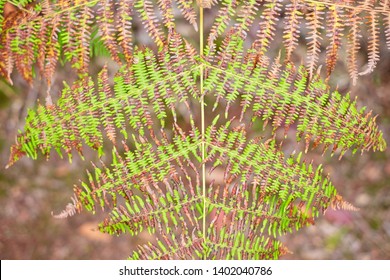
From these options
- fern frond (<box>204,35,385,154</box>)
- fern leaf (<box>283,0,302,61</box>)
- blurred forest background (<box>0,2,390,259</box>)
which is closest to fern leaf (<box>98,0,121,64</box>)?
fern frond (<box>204,35,385,154</box>)

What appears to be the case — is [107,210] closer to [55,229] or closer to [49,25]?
[55,229]

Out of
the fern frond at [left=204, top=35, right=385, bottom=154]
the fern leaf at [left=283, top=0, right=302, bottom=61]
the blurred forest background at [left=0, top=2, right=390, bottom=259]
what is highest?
the fern leaf at [left=283, top=0, right=302, bottom=61]

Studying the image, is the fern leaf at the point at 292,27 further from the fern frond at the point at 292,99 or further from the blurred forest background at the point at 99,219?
the blurred forest background at the point at 99,219

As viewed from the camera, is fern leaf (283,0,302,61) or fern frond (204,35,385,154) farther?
fern frond (204,35,385,154)

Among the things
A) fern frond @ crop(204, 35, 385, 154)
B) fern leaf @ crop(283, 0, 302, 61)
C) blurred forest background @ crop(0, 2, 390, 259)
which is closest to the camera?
fern leaf @ crop(283, 0, 302, 61)

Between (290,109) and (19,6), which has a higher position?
(19,6)

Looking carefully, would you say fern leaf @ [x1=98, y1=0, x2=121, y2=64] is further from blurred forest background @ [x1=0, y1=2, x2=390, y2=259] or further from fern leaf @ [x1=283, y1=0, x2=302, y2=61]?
blurred forest background @ [x1=0, y1=2, x2=390, y2=259]
